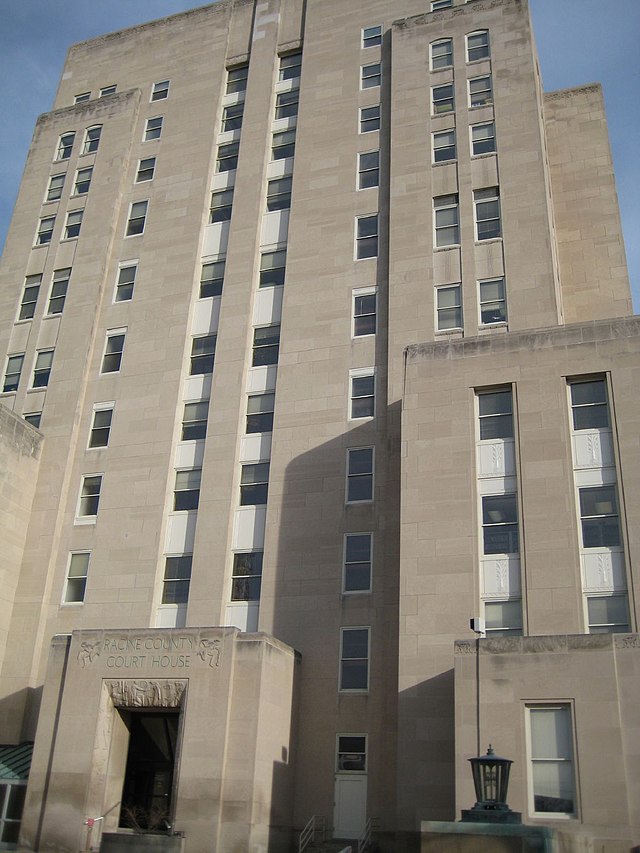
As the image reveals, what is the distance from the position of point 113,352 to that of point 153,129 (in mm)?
15048

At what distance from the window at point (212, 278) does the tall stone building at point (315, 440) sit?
272mm

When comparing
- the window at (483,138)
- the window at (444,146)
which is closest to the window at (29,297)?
the window at (444,146)

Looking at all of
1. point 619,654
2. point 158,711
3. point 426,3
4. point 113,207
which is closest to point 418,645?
point 619,654

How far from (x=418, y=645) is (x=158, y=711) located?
8585 mm

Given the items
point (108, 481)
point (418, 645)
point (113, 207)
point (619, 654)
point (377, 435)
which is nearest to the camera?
point (619, 654)

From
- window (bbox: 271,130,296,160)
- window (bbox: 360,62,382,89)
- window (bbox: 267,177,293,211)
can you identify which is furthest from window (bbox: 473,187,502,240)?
window (bbox: 271,130,296,160)

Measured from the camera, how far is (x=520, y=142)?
40.5m

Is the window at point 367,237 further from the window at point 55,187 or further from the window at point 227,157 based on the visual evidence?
the window at point 55,187

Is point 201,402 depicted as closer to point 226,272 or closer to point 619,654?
point 226,272

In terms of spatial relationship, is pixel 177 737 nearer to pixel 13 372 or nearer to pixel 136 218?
pixel 13 372

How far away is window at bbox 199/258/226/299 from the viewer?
139ft

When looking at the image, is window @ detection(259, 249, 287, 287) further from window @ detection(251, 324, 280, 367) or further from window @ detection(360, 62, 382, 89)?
window @ detection(360, 62, 382, 89)

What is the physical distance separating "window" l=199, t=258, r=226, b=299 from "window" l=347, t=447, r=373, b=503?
11.9 m

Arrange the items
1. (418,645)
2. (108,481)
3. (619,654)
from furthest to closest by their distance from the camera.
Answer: (108,481)
(418,645)
(619,654)
